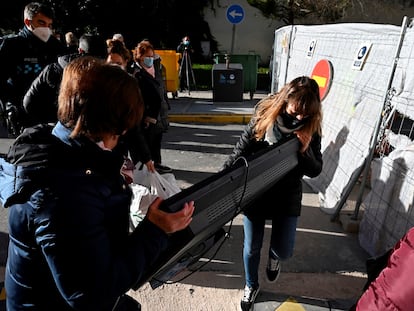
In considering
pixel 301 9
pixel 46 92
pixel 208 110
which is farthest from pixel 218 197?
pixel 301 9

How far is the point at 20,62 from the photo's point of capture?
3.20 meters

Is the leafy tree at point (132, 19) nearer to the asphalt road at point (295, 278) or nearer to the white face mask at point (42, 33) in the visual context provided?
the white face mask at point (42, 33)

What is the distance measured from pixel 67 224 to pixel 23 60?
2735 mm

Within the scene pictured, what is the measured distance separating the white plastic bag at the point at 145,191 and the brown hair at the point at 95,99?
5.84 feet

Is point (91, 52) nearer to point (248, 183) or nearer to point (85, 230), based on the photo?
point (248, 183)

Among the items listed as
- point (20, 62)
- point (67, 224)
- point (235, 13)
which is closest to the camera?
point (67, 224)

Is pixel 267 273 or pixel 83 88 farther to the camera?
pixel 267 273

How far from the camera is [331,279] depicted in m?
2.98

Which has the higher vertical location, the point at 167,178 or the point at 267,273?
the point at 167,178

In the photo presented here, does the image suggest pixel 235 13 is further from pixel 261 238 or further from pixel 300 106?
pixel 261 238

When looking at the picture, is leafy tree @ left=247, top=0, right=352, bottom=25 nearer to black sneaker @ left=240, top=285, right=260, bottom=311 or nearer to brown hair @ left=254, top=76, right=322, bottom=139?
brown hair @ left=254, top=76, right=322, bottom=139

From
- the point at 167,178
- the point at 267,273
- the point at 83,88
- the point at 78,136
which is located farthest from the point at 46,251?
the point at 167,178

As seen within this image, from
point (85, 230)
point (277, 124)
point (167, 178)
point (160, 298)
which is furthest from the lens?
point (167, 178)

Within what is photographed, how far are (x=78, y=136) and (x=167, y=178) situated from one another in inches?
95.5
